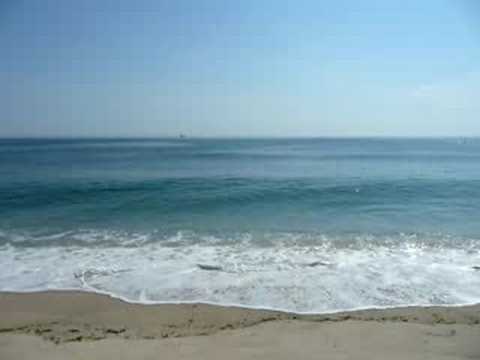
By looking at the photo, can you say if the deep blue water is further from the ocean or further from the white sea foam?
the white sea foam

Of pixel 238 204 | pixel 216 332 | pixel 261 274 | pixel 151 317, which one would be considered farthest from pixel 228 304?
pixel 238 204

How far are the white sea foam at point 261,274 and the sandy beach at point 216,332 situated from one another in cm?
35

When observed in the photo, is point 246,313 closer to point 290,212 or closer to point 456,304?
point 456,304

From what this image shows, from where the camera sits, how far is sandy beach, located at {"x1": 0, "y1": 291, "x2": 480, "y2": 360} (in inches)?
157

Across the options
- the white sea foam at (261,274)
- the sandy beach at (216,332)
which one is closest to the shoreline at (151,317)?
the sandy beach at (216,332)

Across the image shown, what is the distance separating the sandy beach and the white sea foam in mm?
355

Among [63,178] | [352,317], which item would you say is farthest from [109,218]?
[63,178]

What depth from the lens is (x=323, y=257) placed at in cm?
757

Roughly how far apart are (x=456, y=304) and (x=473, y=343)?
47.8 inches

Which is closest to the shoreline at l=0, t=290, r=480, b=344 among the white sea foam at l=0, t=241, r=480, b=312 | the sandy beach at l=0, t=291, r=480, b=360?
the sandy beach at l=0, t=291, r=480, b=360

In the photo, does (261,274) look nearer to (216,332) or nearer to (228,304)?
(228,304)

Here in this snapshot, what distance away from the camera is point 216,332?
457 centimetres

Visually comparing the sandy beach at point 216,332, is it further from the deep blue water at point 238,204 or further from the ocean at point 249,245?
the deep blue water at point 238,204

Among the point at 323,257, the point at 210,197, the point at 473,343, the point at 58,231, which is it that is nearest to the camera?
the point at 473,343
